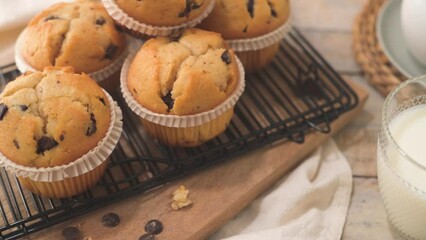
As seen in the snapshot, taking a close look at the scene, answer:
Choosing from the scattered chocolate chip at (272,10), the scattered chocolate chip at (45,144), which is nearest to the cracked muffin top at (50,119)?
the scattered chocolate chip at (45,144)

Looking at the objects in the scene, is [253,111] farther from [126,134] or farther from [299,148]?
[126,134]

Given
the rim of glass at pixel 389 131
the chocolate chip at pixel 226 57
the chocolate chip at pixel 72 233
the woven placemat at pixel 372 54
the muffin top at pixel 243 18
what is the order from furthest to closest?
the woven placemat at pixel 372 54 < the muffin top at pixel 243 18 < the chocolate chip at pixel 226 57 < the chocolate chip at pixel 72 233 < the rim of glass at pixel 389 131

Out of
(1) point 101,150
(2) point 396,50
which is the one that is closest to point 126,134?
(1) point 101,150

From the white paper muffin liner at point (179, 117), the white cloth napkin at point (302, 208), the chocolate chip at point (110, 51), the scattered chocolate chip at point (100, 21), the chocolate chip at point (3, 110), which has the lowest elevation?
the white cloth napkin at point (302, 208)

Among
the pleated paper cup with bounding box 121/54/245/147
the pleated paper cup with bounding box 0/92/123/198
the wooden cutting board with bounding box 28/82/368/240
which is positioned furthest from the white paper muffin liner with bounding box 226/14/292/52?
the pleated paper cup with bounding box 0/92/123/198

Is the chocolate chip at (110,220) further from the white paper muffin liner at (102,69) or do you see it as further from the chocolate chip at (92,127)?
the white paper muffin liner at (102,69)

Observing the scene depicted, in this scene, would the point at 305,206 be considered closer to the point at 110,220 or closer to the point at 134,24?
the point at 110,220

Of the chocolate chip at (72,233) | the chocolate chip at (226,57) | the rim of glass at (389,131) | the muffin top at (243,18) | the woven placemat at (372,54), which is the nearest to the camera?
the rim of glass at (389,131)
